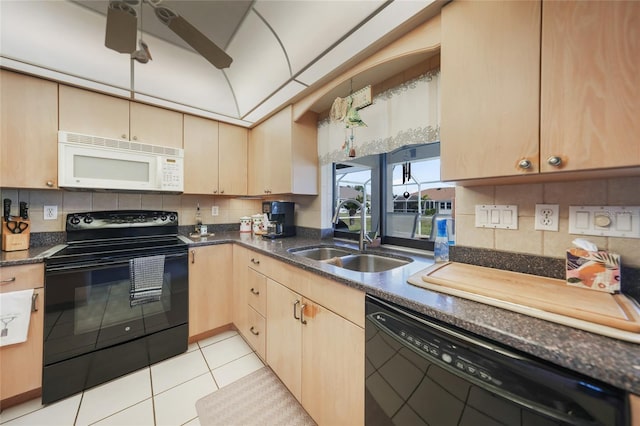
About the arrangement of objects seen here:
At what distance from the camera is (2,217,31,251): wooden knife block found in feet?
5.14

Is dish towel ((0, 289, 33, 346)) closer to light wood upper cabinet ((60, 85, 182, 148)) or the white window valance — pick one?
light wood upper cabinet ((60, 85, 182, 148))

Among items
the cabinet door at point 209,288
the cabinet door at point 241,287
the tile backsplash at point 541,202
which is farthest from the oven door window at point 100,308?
the tile backsplash at point 541,202

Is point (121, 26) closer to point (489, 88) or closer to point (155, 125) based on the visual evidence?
point (155, 125)

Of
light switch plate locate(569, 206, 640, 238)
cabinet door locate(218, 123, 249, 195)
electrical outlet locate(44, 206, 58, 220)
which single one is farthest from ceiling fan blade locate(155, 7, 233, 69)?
electrical outlet locate(44, 206, 58, 220)

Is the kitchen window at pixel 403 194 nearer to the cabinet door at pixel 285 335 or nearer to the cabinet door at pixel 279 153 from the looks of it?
the cabinet door at pixel 279 153

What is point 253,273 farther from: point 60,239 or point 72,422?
point 60,239

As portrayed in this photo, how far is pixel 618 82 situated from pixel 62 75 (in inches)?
111

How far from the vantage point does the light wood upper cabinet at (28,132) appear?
1.52 metres

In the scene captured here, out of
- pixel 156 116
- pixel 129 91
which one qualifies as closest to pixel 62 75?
pixel 129 91

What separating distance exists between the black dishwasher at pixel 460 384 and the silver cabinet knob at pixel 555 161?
0.58 metres

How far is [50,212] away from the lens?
1.85 meters

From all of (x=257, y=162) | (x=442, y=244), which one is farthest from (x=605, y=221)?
(x=257, y=162)

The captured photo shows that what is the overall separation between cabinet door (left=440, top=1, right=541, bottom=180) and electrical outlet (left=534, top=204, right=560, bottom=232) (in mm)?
326

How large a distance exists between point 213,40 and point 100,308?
6.53ft
